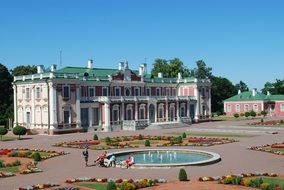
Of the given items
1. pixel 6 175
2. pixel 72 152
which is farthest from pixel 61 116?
pixel 6 175

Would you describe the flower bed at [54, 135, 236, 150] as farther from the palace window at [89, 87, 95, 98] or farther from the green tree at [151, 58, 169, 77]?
the green tree at [151, 58, 169, 77]

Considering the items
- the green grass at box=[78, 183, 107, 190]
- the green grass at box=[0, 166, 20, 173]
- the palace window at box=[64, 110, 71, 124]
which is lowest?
the green grass at box=[78, 183, 107, 190]

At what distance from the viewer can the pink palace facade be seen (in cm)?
9631

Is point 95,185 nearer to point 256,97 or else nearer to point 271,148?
point 271,148

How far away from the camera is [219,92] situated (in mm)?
110000

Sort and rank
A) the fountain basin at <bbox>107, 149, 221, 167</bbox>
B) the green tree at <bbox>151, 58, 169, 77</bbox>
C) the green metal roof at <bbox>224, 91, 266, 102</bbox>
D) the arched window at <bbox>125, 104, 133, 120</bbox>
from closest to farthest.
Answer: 1. the fountain basin at <bbox>107, 149, 221, 167</bbox>
2. the arched window at <bbox>125, 104, 133, 120</bbox>
3. the green metal roof at <bbox>224, 91, 266, 102</bbox>
4. the green tree at <bbox>151, 58, 169, 77</bbox>

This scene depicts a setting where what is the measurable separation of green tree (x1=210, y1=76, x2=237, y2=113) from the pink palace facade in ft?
22.8

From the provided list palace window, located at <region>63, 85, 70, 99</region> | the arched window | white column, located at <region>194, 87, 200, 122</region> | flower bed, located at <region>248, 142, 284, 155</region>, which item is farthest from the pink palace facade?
flower bed, located at <region>248, 142, 284, 155</region>

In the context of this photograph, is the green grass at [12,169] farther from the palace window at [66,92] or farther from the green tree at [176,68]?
the green tree at [176,68]

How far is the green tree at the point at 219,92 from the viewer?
10819cm

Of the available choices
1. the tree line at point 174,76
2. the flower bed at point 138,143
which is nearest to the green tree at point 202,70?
the tree line at point 174,76

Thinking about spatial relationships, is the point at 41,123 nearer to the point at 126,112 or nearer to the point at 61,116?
the point at 61,116

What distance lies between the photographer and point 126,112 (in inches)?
2584

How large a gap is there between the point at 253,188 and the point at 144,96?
50346 millimetres
